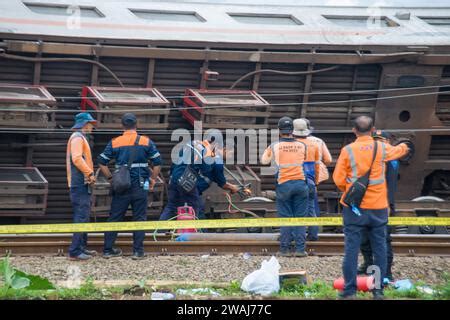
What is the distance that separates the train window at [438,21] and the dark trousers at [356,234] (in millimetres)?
7878

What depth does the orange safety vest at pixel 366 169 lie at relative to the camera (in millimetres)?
8383

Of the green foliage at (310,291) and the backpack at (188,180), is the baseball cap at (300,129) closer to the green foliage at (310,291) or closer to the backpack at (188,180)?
the backpack at (188,180)

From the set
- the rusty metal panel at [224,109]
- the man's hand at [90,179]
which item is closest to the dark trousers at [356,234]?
the man's hand at [90,179]

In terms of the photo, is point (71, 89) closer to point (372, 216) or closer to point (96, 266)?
point (96, 266)

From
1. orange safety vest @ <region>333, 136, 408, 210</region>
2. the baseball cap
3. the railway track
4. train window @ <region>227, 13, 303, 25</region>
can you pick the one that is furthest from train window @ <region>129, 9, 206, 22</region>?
orange safety vest @ <region>333, 136, 408, 210</region>

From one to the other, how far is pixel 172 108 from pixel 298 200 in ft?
10.2

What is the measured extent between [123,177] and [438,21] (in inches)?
298

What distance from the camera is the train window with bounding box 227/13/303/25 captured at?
1484cm

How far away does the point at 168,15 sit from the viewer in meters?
14.7

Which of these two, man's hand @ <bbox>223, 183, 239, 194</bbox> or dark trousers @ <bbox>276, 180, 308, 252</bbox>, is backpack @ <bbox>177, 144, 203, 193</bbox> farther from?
dark trousers @ <bbox>276, 180, 308, 252</bbox>

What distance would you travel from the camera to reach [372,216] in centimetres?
837

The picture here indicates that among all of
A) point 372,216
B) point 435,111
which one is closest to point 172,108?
point 435,111

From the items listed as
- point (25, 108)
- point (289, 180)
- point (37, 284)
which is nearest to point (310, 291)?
point (289, 180)

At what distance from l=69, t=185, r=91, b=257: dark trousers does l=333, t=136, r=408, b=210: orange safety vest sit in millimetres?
3500
